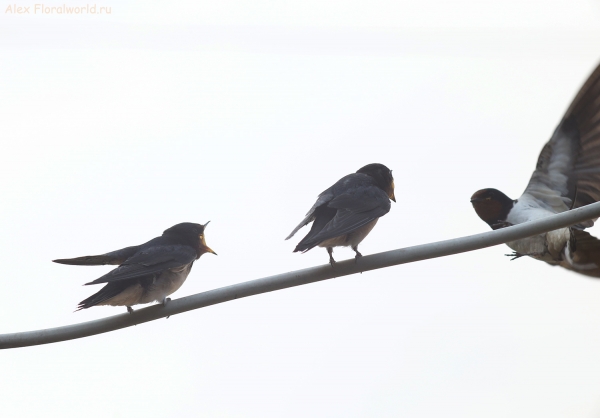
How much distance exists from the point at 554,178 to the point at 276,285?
2184 mm

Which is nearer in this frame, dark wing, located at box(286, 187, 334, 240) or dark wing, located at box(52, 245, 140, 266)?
dark wing, located at box(52, 245, 140, 266)

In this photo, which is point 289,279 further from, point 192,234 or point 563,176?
point 563,176

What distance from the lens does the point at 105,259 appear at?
2.76 metres

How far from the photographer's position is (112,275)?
8.55 feet

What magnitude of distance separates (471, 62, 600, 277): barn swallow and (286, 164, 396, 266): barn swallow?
72 cm

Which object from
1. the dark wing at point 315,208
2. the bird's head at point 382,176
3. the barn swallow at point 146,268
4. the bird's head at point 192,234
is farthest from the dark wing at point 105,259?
the bird's head at point 382,176

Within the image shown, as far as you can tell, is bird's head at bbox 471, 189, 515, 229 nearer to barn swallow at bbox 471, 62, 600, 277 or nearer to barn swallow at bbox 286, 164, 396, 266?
barn swallow at bbox 471, 62, 600, 277

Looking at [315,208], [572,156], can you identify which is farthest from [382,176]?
[572,156]

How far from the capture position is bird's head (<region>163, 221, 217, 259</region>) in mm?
3123

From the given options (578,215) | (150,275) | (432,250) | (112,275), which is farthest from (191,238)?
(578,215)

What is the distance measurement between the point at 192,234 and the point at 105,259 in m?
0.50

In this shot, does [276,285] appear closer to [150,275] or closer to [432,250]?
[432,250]

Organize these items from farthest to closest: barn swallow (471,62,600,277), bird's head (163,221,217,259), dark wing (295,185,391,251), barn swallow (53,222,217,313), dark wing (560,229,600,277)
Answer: barn swallow (471,62,600,277) → bird's head (163,221,217,259) → dark wing (560,229,600,277) → barn swallow (53,222,217,313) → dark wing (295,185,391,251)

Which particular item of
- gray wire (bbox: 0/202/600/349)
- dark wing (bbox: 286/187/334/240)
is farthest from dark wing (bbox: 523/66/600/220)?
gray wire (bbox: 0/202/600/349)
